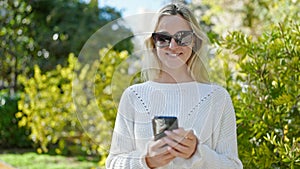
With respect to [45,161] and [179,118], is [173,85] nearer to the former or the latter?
[179,118]

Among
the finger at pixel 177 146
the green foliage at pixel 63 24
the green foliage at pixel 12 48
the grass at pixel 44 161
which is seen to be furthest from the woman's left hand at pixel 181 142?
the green foliage at pixel 63 24

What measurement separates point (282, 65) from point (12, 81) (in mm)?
5941

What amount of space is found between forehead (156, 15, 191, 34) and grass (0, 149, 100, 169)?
407cm

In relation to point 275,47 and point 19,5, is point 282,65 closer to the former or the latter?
point 275,47

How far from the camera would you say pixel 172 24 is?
3.70 ft

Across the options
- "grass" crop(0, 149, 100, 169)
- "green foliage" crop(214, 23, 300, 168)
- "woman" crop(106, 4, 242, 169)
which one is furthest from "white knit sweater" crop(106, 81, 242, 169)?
"grass" crop(0, 149, 100, 169)

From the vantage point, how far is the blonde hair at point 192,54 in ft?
3.84

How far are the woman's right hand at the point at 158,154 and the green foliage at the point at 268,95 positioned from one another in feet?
3.74

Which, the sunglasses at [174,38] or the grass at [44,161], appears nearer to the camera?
the sunglasses at [174,38]

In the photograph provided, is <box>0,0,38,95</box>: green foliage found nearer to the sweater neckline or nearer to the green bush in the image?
the green bush

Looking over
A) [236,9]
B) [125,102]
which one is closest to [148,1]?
[125,102]

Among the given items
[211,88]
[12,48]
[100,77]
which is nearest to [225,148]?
[211,88]

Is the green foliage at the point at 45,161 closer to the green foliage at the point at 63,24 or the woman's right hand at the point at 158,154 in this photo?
the green foliage at the point at 63,24

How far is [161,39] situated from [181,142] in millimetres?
267
